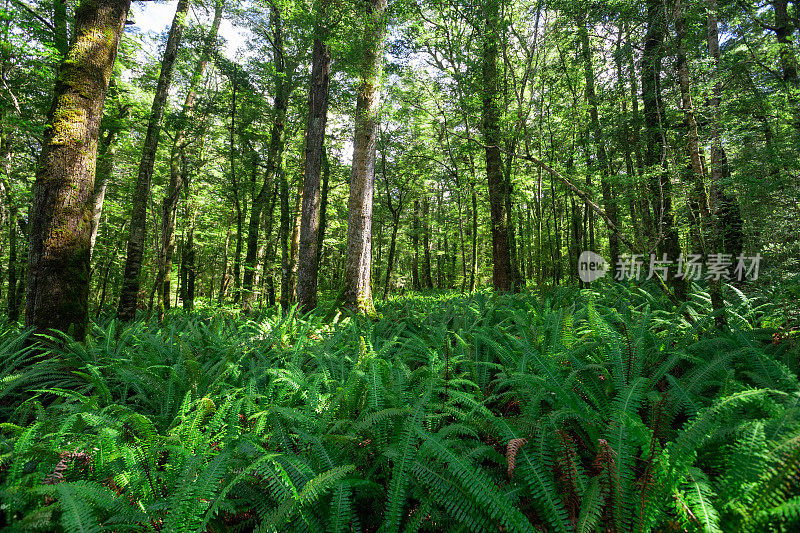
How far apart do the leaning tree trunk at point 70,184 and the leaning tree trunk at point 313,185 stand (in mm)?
3943

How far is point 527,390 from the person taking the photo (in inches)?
88.0

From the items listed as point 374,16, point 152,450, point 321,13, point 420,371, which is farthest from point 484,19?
point 152,450

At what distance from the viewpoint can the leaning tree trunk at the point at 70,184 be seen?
382 centimetres

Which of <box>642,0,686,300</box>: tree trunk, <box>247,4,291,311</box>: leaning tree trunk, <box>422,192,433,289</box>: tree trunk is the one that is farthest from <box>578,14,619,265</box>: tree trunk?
<box>422,192,433,289</box>: tree trunk

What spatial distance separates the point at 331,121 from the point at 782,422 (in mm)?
15894

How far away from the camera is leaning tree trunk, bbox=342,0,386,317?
5.94 m

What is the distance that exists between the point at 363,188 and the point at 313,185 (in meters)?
2.60

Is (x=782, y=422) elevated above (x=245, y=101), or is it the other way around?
(x=245, y=101)

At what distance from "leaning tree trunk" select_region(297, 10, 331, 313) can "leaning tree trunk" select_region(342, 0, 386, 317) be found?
1.86 meters

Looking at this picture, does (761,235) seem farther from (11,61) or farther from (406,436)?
(11,61)

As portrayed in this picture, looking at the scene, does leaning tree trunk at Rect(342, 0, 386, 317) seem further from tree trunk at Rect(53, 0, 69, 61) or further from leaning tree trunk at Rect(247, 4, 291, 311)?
tree trunk at Rect(53, 0, 69, 61)

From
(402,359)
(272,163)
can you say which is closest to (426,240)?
(272,163)

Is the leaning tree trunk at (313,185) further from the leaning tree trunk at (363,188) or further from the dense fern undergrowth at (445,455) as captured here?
the dense fern undergrowth at (445,455)

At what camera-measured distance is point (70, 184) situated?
3.90 m
